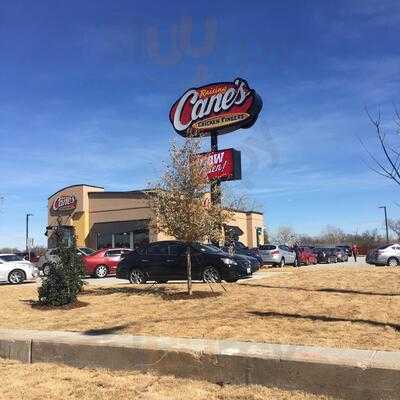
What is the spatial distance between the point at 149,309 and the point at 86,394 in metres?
5.34

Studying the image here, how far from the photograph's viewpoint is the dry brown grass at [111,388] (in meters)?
6.64

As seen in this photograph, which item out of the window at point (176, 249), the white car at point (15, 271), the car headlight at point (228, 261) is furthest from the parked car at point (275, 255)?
the car headlight at point (228, 261)

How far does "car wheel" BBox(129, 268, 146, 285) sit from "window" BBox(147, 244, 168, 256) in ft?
2.27

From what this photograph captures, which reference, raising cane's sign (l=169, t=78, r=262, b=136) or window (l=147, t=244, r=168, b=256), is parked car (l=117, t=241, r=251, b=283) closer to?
window (l=147, t=244, r=168, b=256)

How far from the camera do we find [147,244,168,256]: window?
19431 millimetres

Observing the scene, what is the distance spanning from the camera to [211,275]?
18438 mm

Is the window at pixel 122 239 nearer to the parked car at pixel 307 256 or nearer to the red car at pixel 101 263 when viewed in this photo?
the parked car at pixel 307 256

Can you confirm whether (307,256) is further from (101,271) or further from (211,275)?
(211,275)

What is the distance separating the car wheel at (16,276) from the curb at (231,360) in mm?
16903

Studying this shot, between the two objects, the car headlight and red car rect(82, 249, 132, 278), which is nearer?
the car headlight

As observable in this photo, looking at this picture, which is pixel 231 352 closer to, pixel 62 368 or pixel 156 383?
pixel 156 383

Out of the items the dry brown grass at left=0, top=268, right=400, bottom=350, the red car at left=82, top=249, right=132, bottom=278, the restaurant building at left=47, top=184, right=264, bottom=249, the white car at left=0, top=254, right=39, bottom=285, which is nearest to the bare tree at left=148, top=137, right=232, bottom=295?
the dry brown grass at left=0, top=268, right=400, bottom=350

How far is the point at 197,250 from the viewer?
61.5 ft

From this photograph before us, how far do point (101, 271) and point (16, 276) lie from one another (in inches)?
197
